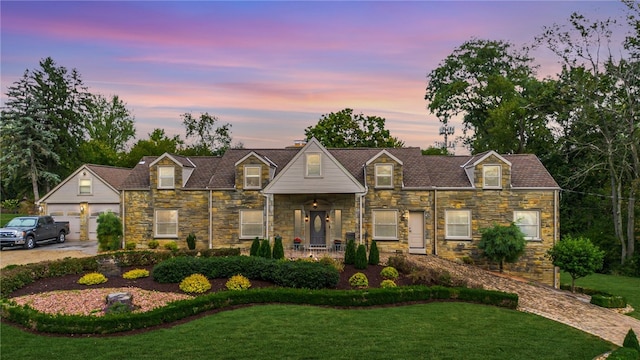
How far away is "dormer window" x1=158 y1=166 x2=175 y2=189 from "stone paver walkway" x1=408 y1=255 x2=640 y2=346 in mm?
16482

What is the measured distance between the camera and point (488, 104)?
40.6 metres

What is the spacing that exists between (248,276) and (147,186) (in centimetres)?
1315

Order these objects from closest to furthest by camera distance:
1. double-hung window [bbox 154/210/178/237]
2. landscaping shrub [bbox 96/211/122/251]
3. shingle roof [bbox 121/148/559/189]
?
shingle roof [bbox 121/148/559/189] < landscaping shrub [bbox 96/211/122/251] < double-hung window [bbox 154/210/178/237]

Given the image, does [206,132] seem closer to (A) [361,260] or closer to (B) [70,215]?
(B) [70,215]

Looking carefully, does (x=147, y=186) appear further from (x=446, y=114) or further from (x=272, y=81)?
(x=446, y=114)

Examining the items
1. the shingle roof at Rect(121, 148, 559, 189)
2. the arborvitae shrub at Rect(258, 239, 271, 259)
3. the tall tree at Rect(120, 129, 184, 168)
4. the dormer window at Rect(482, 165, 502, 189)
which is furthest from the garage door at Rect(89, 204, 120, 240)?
the dormer window at Rect(482, 165, 502, 189)

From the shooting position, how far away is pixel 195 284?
559 inches

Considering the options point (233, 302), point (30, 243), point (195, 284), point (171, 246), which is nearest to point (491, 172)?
point (233, 302)

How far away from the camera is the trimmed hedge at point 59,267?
14.2 meters

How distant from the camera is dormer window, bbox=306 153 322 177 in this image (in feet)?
73.4

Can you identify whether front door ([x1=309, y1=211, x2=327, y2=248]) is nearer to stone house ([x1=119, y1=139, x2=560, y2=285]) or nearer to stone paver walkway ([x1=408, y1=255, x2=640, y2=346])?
stone house ([x1=119, y1=139, x2=560, y2=285])

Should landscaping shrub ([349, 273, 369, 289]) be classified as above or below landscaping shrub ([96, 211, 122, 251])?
below

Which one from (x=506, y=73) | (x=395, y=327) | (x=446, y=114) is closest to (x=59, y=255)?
(x=395, y=327)

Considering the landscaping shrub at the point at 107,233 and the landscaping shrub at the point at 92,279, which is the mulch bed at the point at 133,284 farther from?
the landscaping shrub at the point at 107,233
